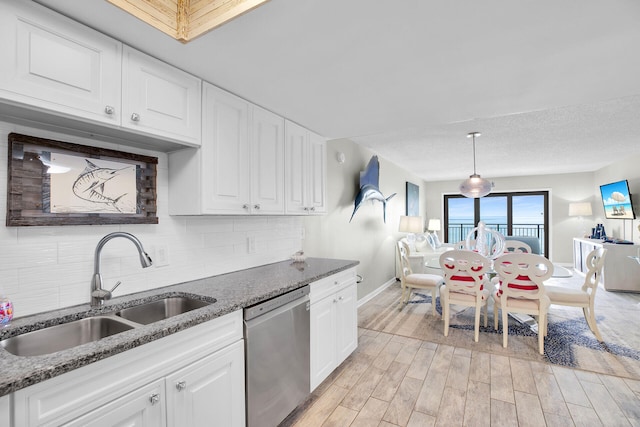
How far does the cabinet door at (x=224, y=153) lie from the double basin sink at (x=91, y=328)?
0.57 m

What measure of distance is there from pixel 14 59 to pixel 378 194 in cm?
393

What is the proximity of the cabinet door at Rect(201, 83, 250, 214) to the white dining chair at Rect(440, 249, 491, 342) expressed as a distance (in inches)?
93.0

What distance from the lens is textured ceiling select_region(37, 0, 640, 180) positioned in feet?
4.20

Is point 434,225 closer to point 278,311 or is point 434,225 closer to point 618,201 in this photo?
point 618,201

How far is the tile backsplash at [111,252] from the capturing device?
1305 mm

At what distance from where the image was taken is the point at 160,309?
171cm

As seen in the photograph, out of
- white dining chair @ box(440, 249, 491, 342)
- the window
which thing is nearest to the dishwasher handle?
white dining chair @ box(440, 249, 491, 342)

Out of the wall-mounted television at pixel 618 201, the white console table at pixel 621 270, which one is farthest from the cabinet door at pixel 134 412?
the wall-mounted television at pixel 618 201

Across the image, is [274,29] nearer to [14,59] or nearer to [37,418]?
[14,59]

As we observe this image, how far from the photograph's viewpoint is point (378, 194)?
4.47 m

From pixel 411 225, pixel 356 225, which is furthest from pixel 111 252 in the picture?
pixel 411 225

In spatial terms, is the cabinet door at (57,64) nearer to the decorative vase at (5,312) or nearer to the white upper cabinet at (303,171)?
the decorative vase at (5,312)

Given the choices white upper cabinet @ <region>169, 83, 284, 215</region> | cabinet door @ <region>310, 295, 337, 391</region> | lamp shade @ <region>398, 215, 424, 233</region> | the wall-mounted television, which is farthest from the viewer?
lamp shade @ <region>398, 215, 424, 233</region>

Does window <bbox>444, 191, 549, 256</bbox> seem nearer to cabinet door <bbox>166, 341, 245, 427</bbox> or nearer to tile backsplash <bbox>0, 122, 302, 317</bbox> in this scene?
tile backsplash <bbox>0, 122, 302, 317</bbox>
